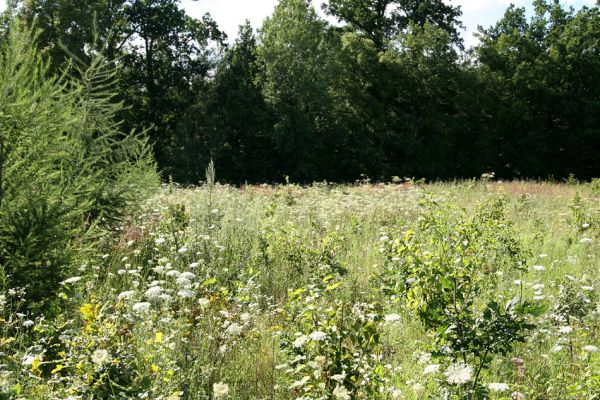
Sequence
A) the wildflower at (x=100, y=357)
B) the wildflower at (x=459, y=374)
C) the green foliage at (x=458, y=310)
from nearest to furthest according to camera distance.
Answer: the wildflower at (x=459, y=374) < the wildflower at (x=100, y=357) < the green foliage at (x=458, y=310)

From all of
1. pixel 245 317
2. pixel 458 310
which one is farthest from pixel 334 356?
pixel 245 317

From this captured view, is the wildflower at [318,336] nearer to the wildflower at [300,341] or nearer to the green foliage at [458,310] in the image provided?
the wildflower at [300,341]

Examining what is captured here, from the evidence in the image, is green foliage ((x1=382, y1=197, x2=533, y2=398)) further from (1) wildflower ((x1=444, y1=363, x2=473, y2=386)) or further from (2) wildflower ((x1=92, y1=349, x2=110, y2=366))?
(2) wildflower ((x1=92, y1=349, x2=110, y2=366))

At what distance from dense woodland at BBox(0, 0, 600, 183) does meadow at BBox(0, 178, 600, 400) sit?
854 inches

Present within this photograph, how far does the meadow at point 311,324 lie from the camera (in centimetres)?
281

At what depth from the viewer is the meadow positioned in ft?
9.22

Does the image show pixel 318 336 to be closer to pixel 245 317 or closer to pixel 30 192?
pixel 245 317

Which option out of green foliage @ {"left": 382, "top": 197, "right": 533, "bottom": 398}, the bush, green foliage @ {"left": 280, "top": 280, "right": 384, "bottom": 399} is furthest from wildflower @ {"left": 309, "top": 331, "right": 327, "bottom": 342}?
the bush

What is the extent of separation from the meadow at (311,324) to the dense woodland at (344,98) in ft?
71.2

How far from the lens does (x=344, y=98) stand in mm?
30641

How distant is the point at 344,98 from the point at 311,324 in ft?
93.1

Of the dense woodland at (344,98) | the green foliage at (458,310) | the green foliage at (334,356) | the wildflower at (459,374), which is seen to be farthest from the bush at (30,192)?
the dense woodland at (344,98)

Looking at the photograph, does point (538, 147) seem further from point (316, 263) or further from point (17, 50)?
point (17, 50)

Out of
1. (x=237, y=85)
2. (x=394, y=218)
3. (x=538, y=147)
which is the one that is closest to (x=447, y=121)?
(x=538, y=147)
